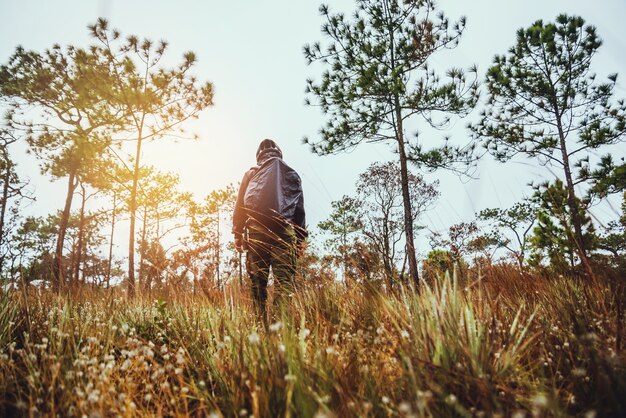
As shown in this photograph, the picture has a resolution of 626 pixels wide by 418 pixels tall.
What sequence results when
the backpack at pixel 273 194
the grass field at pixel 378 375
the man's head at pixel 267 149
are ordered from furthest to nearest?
the man's head at pixel 267 149, the backpack at pixel 273 194, the grass field at pixel 378 375

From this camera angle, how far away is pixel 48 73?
11312mm

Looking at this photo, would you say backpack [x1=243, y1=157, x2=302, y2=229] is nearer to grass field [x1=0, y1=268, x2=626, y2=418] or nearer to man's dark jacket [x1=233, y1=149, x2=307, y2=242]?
man's dark jacket [x1=233, y1=149, x2=307, y2=242]

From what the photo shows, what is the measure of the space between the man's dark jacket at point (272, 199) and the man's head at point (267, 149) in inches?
3.5

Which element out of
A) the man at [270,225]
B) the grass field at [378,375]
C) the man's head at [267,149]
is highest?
the man's head at [267,149]

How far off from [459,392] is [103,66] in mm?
13911

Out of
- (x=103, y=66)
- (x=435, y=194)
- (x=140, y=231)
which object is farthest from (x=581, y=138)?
(x=140, y=231)


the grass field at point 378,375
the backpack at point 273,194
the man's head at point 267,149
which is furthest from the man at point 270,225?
the grass field at point 378,375

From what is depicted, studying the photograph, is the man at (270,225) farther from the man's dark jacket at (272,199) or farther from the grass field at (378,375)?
the grass field at (378,375)

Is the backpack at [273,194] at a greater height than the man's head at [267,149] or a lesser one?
lesser

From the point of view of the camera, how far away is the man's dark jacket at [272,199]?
357 centimetres

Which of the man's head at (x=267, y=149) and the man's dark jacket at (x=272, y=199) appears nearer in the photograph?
the man's dark jacket at (x=272, y=199)

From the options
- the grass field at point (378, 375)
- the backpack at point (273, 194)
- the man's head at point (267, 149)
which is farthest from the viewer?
the man's head at point (267, 149)

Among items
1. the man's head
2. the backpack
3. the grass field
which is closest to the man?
the backpack

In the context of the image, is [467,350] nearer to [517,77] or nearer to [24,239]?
[517,77]
